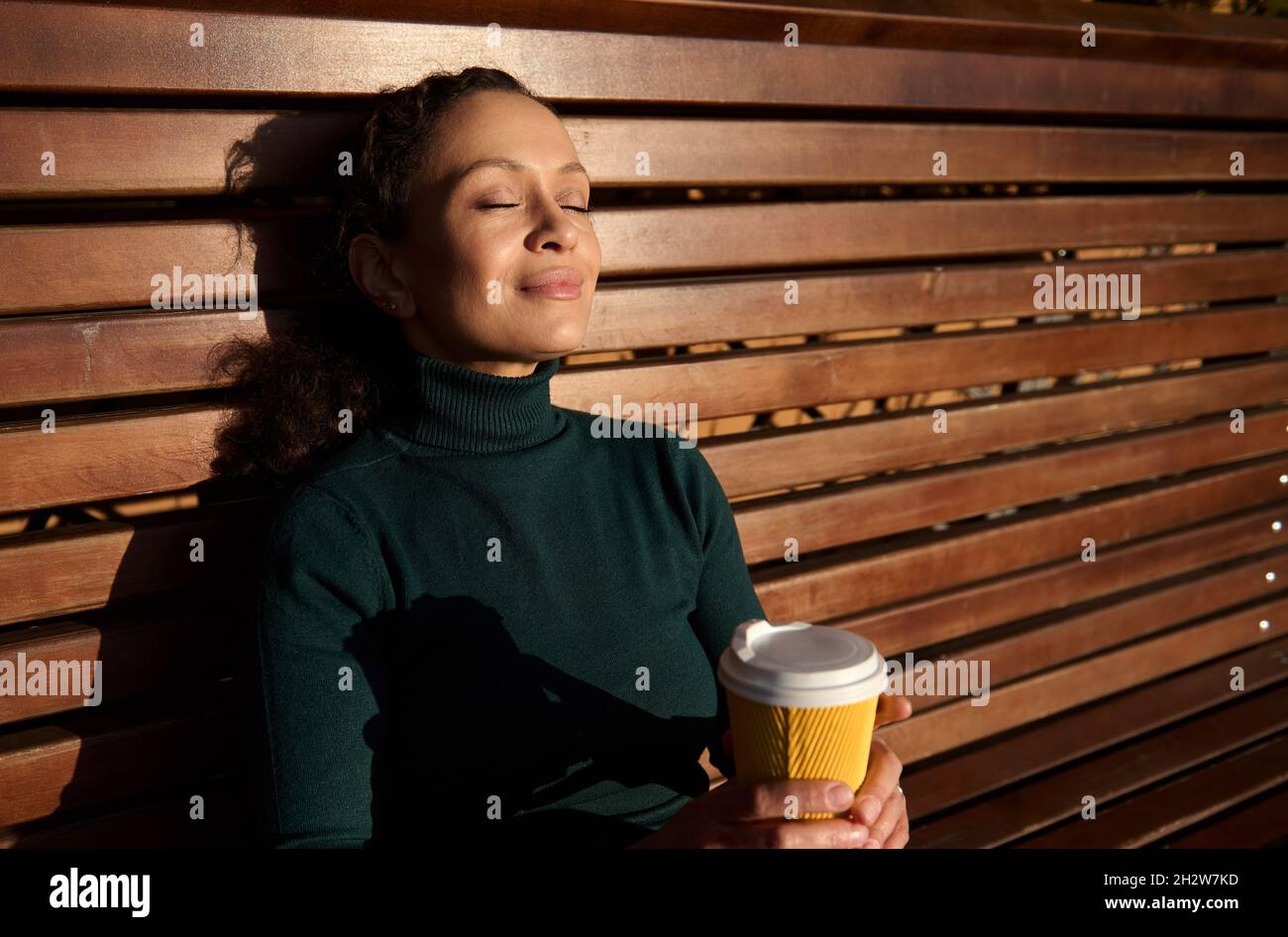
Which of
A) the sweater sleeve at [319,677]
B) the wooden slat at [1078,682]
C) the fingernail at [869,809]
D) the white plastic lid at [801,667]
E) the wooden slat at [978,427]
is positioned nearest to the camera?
the white plastic lid at [801,667]

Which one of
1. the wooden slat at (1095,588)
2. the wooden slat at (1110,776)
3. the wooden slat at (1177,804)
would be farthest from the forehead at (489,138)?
the wooden slat at (1177,804)

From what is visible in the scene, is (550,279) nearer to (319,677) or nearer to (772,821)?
(319,677)

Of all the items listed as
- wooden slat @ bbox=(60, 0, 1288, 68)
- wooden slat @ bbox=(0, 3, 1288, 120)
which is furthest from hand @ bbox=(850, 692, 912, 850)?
wooden slat @ bbox=(60, 0, 1288, 68)

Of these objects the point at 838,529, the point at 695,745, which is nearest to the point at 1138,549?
the point at 838,529

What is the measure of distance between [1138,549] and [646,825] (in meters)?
2.58

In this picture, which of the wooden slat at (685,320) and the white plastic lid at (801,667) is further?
the wooden slat at (685,320)

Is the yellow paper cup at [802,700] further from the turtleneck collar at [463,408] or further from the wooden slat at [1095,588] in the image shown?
the wooden slat at [1095,588]

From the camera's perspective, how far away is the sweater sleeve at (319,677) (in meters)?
1.70

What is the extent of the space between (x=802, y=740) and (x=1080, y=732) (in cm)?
264

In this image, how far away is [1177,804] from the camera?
11.5ft

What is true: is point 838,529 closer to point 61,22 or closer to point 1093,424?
point 1093,424

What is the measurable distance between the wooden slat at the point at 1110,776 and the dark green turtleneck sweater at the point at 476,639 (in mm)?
1510

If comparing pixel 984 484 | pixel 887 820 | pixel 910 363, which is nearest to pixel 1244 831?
pixel 984 484

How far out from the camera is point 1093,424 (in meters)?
3.65
